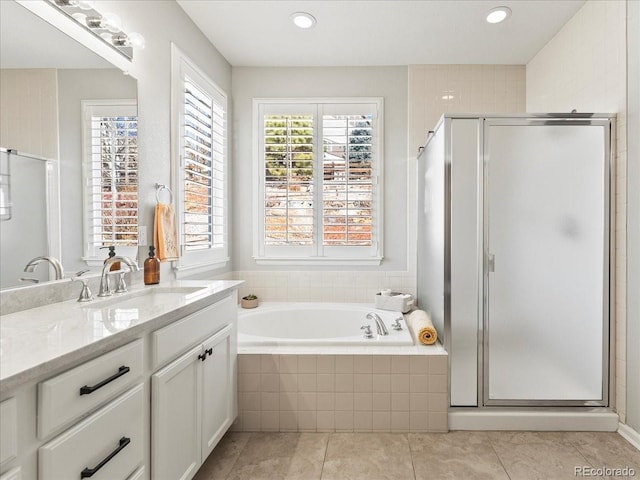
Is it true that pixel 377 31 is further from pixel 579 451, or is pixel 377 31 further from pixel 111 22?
pixel 579 451

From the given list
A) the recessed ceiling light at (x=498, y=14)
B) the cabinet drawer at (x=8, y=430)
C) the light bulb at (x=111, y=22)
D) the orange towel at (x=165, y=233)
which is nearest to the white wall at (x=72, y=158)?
the light bulb at (x=111, y=22)

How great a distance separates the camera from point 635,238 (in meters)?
2.08

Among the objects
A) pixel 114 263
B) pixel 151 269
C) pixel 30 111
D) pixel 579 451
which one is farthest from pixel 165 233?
pixel 579 451

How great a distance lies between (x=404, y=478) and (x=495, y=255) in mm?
1325

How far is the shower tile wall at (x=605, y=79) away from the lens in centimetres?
217

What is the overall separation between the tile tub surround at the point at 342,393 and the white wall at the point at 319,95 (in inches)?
46.8

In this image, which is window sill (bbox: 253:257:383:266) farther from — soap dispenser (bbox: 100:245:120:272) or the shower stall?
soap dispenser (bbox: 100:245:120:272)

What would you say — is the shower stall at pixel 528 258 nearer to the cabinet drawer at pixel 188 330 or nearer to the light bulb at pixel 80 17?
the cabinet drawer at pixel 188 330

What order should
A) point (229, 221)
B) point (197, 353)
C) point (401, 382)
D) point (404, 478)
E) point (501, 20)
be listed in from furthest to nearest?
point (229, 221), point (501, 20), point (401, 382), point (404, 478), point (197, 353)

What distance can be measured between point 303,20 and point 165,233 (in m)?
1.74

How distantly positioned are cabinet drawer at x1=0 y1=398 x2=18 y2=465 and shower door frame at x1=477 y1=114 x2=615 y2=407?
218cm

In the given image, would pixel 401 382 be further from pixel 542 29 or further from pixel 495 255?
pixel 542 29

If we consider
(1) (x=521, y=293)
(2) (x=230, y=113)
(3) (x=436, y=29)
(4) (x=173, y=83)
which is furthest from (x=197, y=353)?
(3) (x=436, y=29)

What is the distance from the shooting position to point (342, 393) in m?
2.21
